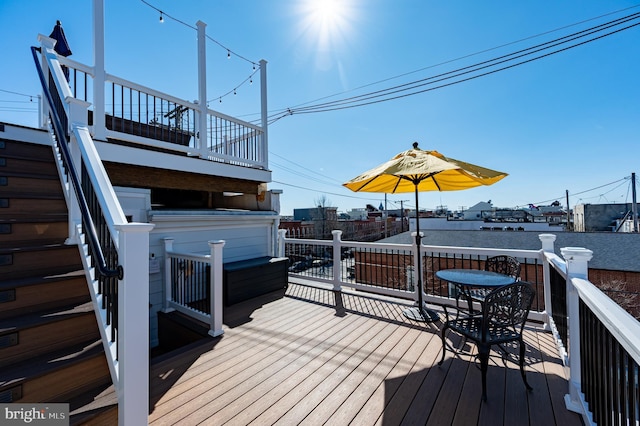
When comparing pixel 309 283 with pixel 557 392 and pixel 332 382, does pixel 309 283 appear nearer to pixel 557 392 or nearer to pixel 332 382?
pixel 332 382

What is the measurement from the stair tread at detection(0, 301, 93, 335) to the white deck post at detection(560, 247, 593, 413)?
3517 mm

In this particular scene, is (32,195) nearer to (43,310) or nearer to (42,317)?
(43,310)

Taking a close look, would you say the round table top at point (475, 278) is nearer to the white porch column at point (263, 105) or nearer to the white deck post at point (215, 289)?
the white deck post at point (215, 289)

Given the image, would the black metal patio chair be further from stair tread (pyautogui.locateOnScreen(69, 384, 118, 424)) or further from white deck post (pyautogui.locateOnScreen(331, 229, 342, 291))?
white deck post (pyautogui.locateOnScreen(331, 229, 342, 291))

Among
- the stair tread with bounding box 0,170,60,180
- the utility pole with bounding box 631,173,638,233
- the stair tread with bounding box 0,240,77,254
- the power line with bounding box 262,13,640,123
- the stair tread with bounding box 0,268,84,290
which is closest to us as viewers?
the stair tread with bounding box 0,268,84,290

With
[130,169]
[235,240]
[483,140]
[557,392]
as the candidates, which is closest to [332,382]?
[557,392]

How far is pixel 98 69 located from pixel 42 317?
355 cm

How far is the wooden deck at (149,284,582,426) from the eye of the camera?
→ 6.10ft

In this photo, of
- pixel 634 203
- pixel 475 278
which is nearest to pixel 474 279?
pixel 475 278

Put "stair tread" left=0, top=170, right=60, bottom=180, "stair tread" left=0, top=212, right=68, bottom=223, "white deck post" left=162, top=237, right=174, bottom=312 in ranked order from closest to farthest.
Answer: "stair tread" left=0, top=212, right=68, bottom=223 → "stair tread" left=0, top=170, right=60, bottom=180 → "white deck post" left=162, top=237, right=174, bottom=312

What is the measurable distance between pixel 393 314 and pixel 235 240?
3383 mm

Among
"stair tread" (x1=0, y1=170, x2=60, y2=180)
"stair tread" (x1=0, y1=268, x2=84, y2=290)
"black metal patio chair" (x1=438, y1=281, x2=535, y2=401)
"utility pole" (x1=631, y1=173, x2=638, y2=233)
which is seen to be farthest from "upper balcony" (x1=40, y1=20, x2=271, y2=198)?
"utility pole" (x1=631, y1=173, x2=638, y2=233)

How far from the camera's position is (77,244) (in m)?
2.30

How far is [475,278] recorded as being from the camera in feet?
9.24
